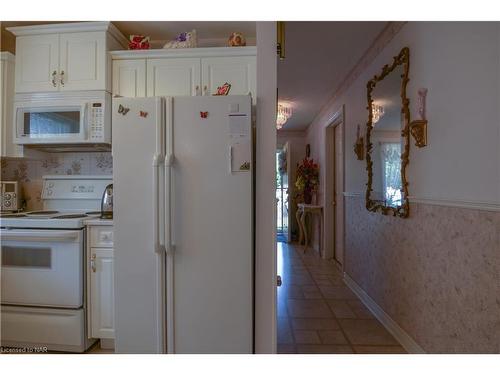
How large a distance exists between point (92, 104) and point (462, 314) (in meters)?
2.78

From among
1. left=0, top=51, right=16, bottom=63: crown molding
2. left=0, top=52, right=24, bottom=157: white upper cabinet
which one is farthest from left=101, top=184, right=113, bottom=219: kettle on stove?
left=0, top=51, right=16, bottom=63: crown molding

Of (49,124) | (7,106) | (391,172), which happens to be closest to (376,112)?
(391,172)

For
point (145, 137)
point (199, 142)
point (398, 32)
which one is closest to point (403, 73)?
point (398, 32)

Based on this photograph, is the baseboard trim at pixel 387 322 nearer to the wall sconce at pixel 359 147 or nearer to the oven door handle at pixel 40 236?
the wall sconce at pixel 359 147

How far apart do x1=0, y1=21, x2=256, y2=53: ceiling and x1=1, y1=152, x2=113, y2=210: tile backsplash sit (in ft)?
3.47

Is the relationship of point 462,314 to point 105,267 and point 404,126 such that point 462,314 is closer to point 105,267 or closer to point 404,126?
point 404,126

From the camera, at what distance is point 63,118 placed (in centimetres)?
217

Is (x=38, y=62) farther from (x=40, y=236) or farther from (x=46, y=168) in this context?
(x=40, y=236)

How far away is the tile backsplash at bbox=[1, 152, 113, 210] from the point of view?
98.3 inches

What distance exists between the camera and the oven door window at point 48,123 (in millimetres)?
2162

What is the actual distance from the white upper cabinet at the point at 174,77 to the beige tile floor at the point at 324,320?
6.80 feet

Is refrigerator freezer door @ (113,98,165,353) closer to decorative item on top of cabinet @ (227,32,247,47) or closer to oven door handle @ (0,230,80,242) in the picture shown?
oven door handle @ (0,230,80,242)

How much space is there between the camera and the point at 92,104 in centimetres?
214

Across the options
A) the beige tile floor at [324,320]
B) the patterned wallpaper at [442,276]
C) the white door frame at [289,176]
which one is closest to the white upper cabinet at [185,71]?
the patterned wallpaper at [442,276]
